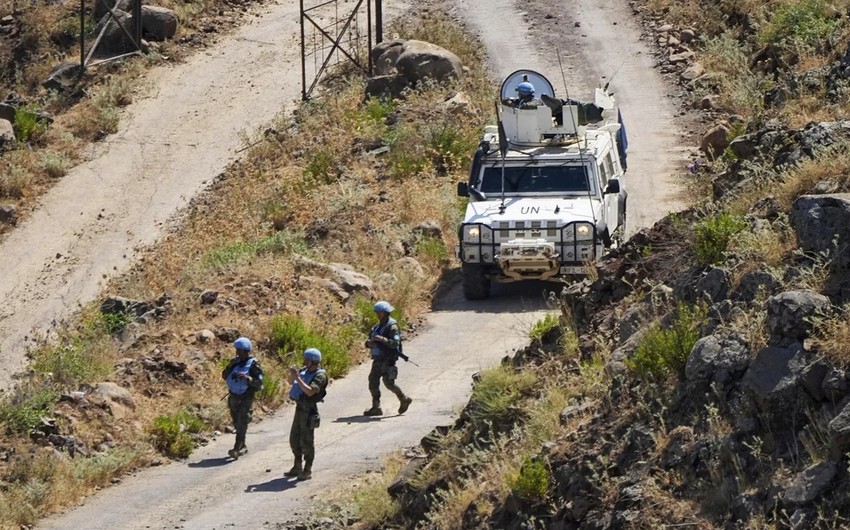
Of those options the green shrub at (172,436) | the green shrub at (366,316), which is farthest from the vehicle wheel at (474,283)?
the green shrub at (172,436)

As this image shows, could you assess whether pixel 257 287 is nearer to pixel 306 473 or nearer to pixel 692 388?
pixel 306 473

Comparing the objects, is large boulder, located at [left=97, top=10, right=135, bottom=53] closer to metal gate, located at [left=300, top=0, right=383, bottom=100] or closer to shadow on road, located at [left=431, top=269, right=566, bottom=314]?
metal gate, located at [left=300, top=0, right=383, bottom=100]

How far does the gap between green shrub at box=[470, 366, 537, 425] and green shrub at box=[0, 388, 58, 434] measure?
531cm

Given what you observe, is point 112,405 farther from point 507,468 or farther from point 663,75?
point 663,75

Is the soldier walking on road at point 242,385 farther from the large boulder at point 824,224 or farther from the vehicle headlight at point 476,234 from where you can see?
the large boulder at point 824,224

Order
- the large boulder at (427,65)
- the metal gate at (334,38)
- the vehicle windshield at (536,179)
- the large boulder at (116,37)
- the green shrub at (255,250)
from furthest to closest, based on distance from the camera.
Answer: the large boulder at (116,37), the metal gate at (334,38), the large boulder at (427,65), the green shrub at (255,250), the vehicle windshield at (536,179)

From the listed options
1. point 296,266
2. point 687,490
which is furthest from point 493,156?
point 687,490

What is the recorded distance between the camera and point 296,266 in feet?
70.9

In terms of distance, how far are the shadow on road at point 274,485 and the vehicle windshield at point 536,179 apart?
749cm

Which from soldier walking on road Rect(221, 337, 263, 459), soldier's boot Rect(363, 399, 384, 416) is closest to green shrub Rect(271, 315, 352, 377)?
soldier's boot Rect(363, 399, 384, 416)

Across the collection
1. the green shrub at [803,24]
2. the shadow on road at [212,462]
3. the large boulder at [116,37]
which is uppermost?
the green shrub at [803,24]

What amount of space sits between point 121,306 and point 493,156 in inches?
226

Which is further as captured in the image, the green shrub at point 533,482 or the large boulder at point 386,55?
the large boulder at point 386,55

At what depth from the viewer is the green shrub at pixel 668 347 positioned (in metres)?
11.4
